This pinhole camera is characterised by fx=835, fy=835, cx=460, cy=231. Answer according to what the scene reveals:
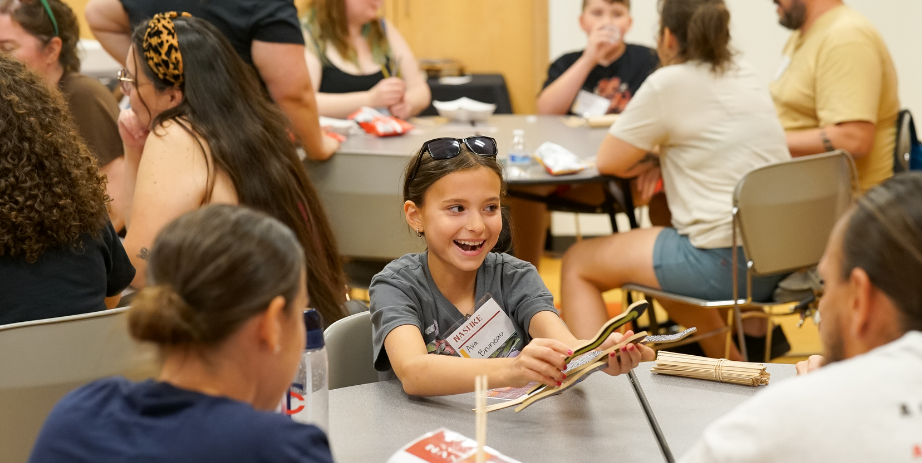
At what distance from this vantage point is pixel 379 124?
11.3 ft

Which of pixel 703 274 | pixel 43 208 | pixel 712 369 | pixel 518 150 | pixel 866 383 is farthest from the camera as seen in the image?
pixel 518 150

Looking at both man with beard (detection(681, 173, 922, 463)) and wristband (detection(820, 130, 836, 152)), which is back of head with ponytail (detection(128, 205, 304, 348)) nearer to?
man with beard (detection(681, 173, 922, 463))

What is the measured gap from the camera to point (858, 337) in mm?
951

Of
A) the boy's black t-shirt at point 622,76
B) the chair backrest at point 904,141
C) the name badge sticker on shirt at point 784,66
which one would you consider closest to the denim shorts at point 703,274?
the chair backrest at point 904,141

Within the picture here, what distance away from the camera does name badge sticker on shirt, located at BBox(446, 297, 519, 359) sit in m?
1.62

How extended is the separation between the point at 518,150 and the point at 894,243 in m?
2.25

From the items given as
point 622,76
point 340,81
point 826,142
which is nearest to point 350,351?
point 826,142

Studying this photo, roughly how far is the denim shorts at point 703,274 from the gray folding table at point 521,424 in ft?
4.34

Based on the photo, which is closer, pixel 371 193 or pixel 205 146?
pixel 205 146

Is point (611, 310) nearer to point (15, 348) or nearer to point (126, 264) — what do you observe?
point (126, 264)

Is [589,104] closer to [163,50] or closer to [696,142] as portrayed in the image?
[696,142]

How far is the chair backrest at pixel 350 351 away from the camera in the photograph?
170 cm

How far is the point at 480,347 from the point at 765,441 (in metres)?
0.86

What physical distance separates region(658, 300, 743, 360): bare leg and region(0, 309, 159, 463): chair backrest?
2206 mm
